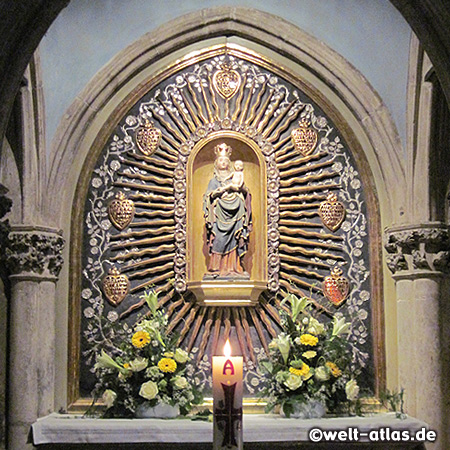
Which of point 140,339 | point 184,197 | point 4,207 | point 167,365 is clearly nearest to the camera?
point 4,207

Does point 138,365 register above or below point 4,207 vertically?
below

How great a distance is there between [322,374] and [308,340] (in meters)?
0.27

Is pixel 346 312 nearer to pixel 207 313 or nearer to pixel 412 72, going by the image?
pixel 207 313

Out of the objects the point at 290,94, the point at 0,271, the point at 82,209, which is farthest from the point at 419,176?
the point at 0,271

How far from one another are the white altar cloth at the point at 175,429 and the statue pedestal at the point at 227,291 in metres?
1.02

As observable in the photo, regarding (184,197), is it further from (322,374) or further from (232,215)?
(322,374)

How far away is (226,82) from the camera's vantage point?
7605 millimetres

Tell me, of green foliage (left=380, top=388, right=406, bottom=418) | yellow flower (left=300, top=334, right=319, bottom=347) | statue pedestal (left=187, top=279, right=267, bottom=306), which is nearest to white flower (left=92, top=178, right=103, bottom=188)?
statue pedestal (left=187, top=279, right=267, bottom=306)

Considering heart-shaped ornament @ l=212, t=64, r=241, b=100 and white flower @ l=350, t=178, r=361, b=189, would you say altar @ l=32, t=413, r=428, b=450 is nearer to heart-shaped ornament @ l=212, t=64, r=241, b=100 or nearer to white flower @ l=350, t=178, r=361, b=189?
white flower @ l=350, t=178, r=361, b=189

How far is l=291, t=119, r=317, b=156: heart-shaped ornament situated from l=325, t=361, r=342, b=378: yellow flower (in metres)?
1.80

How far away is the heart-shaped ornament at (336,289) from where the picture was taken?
7.31 metres

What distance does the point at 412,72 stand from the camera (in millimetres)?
7109

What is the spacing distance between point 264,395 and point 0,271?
216 cm

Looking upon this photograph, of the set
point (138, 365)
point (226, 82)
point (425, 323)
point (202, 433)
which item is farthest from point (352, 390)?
point (226, 82)
